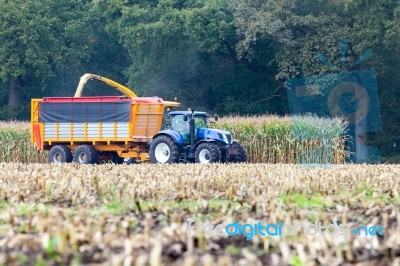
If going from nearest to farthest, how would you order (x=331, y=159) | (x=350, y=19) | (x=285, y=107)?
(x=331, y=159) < (x=350, y=19) < (x=285, y=107)

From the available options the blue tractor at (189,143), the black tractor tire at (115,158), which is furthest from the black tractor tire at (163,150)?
the black tractor tire at (115,158)

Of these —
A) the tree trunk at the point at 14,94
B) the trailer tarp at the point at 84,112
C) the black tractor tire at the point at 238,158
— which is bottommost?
the black tractor tire at the point at 238,158

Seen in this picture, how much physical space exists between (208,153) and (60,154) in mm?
5269

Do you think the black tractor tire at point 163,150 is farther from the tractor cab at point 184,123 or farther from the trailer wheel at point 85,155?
the trailer wheel at point 85,155

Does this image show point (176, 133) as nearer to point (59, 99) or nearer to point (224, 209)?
point (59, 99)

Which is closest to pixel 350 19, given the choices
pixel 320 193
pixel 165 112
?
pixel 165 112

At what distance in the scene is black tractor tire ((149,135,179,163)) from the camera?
944 inches

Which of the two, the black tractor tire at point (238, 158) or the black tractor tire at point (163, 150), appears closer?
the black tractor tire at point (163, 150)

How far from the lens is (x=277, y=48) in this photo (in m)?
40.9

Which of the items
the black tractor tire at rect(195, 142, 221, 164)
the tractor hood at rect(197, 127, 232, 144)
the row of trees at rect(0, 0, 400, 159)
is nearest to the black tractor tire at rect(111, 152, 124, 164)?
the tractor hood at rect(197, 127, 232, 144)

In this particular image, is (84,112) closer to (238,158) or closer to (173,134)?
(173,134)

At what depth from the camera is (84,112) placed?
26.6 meters

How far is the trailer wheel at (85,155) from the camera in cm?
2581

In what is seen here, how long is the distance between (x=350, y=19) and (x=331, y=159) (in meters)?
13.4
